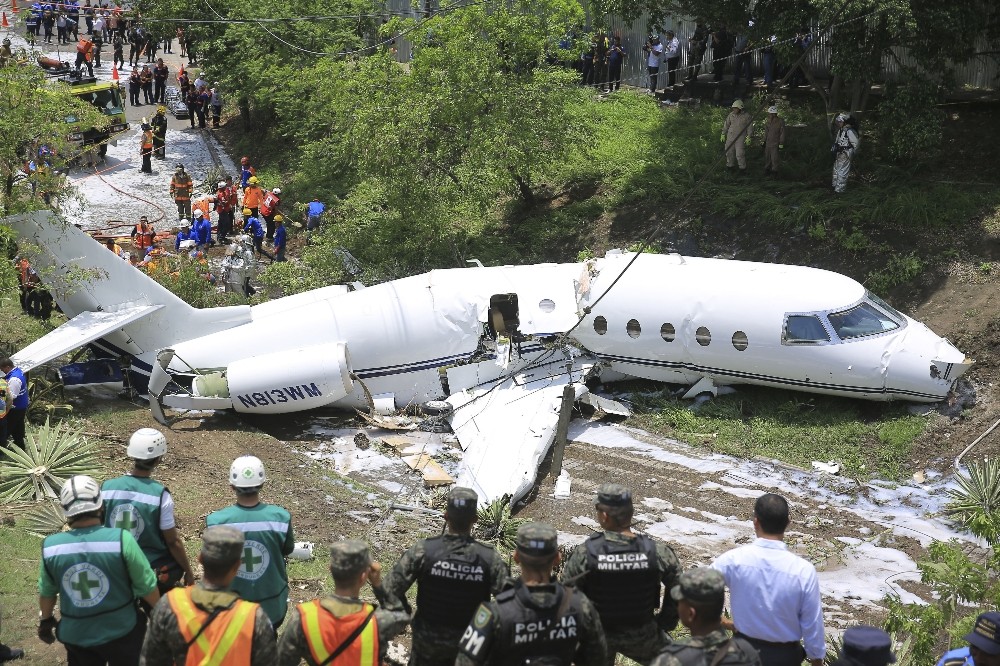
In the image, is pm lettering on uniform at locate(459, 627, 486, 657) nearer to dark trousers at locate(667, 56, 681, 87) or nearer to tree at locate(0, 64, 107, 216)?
tree at locate(0, 64, 107, 216)

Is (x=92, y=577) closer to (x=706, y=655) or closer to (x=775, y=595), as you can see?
(x=706, y=655)

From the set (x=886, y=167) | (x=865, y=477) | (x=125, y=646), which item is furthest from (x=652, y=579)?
(x=886, y=167)

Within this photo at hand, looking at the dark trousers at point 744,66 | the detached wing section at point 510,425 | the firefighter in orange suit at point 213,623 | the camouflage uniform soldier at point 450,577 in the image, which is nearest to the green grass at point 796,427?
the detached wing section at point 510,425

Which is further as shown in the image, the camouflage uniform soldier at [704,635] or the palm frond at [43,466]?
the palm frond at [43,466]

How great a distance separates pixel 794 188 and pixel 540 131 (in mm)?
6317

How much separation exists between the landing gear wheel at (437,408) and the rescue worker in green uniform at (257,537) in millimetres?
11269

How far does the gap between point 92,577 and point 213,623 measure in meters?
1.47

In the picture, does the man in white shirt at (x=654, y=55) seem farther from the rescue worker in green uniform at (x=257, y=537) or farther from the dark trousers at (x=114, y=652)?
the dark trousers at (x=114, y=652)

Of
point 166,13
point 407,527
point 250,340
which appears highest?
point 166,13

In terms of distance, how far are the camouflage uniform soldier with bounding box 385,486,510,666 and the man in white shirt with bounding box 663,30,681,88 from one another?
2672 centimetres

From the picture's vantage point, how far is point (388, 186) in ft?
87.3

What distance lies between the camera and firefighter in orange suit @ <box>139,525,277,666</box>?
7008 millimetres

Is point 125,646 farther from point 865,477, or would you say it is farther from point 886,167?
point 886,167

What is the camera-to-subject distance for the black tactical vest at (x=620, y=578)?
8.02 metres
